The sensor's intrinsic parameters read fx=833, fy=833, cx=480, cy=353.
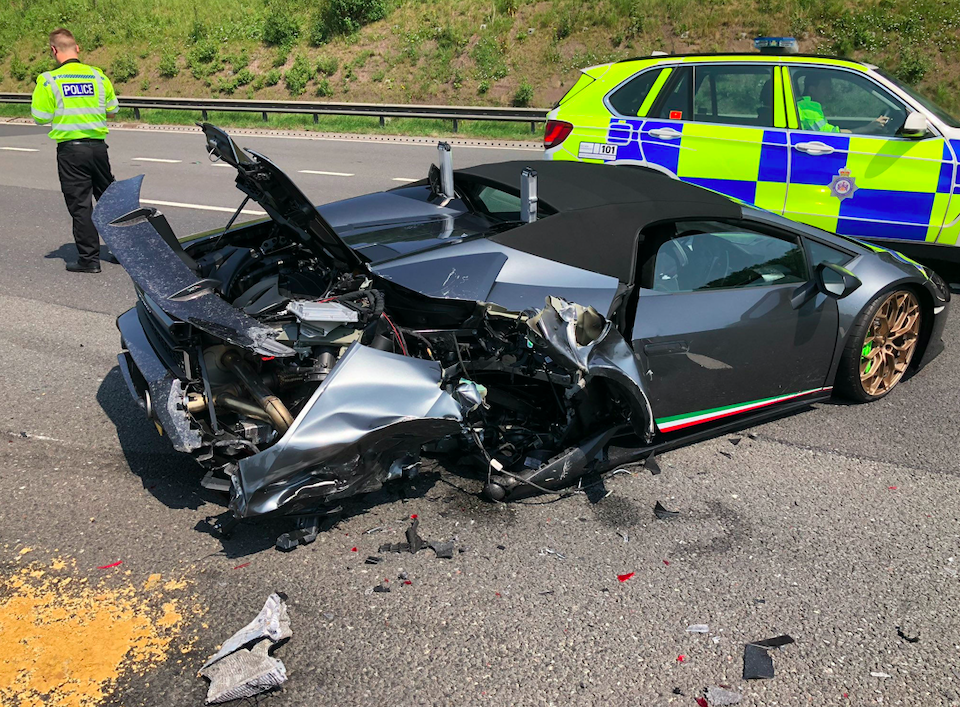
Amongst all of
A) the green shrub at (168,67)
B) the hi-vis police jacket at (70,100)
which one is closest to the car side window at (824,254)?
the hi-vis police jacket at (70,100)

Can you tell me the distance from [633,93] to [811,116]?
1451 millimetres

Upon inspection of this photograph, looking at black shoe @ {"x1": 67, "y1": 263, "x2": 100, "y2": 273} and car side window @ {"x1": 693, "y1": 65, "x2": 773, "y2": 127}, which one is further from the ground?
car side window @ {"x1": 693, "y1": 65, "x2": 773, "y2": 127}

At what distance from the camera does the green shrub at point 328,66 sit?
24062 millimetres

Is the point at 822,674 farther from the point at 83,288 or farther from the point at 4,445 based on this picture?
the point at 83,288

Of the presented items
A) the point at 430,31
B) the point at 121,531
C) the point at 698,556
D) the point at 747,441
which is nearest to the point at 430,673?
the point at 698,556

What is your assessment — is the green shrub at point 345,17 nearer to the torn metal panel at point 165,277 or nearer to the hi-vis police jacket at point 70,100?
the hi-vis police jacket at point 70,100

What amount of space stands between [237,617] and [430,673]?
748 millimetres

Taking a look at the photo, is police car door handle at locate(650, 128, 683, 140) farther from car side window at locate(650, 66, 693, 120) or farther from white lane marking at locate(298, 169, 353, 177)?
white lane marking at locate(298, 169, 353, 177)

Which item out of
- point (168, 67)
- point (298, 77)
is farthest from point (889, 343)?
point (168, 67)

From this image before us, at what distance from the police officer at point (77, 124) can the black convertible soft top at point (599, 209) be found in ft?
13.8

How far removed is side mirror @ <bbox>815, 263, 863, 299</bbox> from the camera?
4.15m

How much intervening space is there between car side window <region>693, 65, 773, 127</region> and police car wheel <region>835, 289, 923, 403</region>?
2511 mm

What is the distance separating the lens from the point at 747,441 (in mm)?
4324

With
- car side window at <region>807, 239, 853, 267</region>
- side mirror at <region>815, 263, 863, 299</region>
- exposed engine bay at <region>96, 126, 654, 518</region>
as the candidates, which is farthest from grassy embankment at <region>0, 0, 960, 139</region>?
exposed engine bay at <region>96, 126, 654, 518</region>
